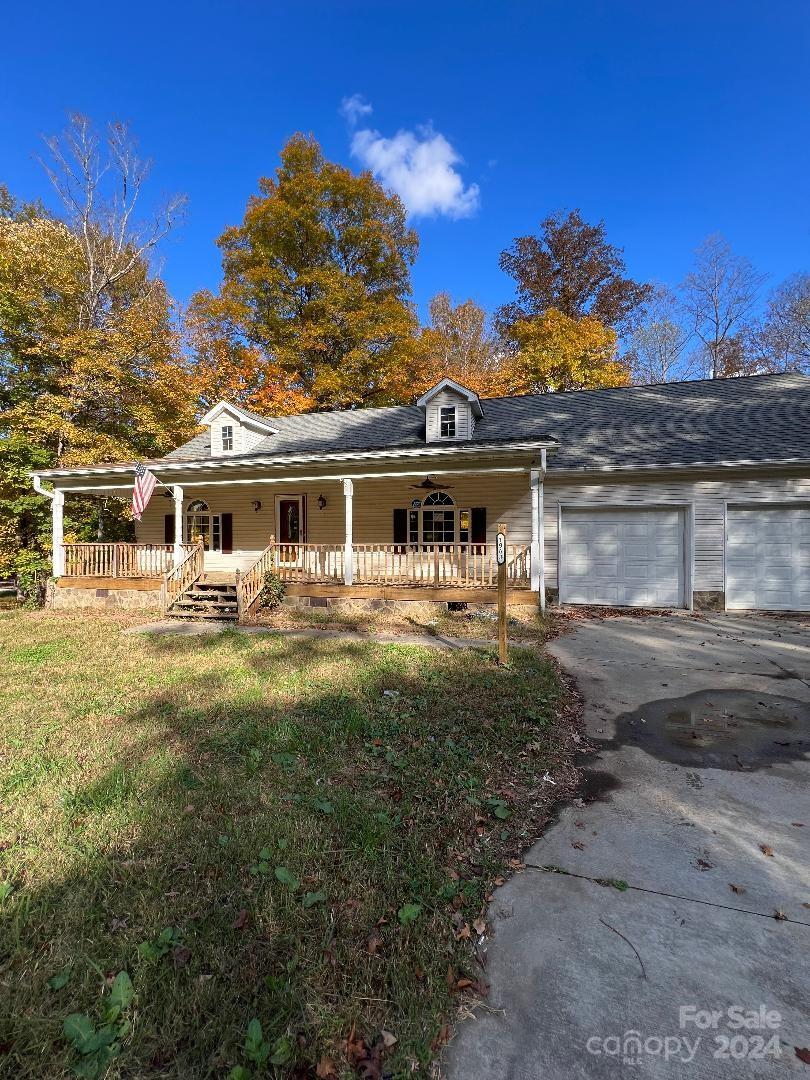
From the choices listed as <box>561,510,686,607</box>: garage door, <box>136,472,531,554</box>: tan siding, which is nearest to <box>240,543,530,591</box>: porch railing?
<box>136,472,531,554</box>: tan siding

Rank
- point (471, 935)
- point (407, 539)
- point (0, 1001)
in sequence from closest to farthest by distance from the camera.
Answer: point (0, 1001) < point (471, 935) < point (407, 539)

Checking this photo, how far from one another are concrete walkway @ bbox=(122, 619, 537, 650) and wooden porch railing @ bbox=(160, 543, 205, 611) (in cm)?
69

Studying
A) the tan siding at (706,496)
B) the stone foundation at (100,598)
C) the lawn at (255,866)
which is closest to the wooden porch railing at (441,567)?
the tan siding at (706,496)

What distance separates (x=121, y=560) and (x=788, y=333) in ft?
98.1

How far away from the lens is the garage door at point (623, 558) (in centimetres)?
1108

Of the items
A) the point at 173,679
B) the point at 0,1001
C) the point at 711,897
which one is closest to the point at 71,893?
the point at 0,1001

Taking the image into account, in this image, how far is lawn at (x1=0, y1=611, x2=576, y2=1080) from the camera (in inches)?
69.9

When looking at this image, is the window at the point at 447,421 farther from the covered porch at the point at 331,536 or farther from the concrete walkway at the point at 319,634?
the concrete walkway at the point at 319,634

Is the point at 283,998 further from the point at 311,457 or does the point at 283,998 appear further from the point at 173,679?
the point at 311,457

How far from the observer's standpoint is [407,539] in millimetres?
13234

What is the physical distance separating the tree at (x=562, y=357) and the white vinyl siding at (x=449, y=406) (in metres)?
8.37

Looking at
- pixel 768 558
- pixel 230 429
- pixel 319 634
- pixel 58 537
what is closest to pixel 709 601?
pixel 768 558

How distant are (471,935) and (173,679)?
489 centimetres

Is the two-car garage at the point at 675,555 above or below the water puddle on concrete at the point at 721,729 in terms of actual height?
above
